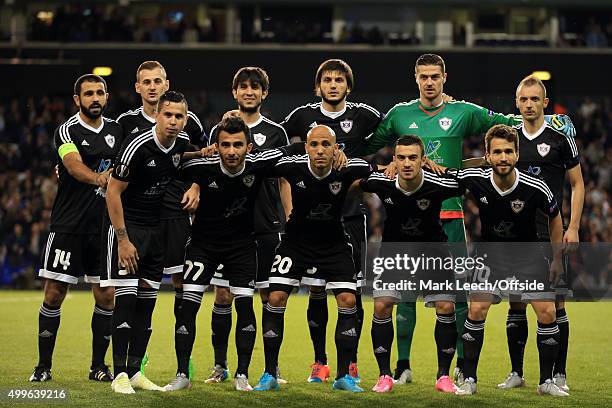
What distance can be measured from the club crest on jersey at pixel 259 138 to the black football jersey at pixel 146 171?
0.71 metres

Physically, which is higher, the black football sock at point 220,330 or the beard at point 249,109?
the beard at point 249,109

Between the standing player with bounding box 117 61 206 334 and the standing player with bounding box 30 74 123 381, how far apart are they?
0.79 ft

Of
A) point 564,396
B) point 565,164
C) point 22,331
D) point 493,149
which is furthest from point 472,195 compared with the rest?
point 22,331

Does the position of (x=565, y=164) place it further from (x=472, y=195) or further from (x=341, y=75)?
(x=341, y=75)

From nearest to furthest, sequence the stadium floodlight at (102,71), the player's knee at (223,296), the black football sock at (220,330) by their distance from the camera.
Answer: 1. the player's knee at (223,296)
2. the black football sock at (220,330)
3. the stadium floodlight at (102,71)

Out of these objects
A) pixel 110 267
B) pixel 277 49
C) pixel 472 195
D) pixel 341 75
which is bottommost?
pixel 110 267

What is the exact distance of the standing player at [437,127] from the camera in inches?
374

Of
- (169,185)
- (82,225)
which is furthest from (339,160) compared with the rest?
(82,225)

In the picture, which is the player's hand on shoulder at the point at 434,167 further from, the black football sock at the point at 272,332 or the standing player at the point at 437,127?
the black football sock at the point at 272,332

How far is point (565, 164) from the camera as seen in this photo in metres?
9.38

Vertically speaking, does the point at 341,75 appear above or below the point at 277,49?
below

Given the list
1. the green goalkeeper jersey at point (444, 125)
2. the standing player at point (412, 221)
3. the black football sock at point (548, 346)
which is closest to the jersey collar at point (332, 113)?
the green goalkeeper jersey at point (444, 125)

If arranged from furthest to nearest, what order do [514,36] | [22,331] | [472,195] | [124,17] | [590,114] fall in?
[514,36] < [124,17] < [590,114] < [22,331] < [472,195]

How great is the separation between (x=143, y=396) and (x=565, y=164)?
4.00 metres
